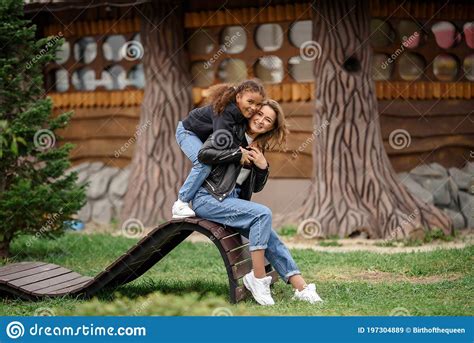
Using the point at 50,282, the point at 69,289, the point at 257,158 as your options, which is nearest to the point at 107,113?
the point at 50,282

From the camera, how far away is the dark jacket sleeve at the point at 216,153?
6457mm

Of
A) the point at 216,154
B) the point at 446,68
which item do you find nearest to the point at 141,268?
the point at 216,154

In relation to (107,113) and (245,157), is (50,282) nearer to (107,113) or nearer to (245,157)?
(245,157)

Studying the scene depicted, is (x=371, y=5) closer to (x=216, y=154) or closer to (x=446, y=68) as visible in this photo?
(x=446, y=68)

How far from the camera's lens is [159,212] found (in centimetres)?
1150

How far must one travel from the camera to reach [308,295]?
6469 millimetres

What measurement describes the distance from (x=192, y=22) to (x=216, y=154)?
5780 millimetres

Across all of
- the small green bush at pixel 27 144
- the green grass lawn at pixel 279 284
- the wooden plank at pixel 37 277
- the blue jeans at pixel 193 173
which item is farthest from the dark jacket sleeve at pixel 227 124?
the small green bush at pixel 27 144

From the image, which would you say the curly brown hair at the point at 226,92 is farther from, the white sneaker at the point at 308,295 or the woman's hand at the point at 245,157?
the white sneaker at the point at 308,295

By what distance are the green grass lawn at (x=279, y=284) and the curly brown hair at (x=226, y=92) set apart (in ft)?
4.96

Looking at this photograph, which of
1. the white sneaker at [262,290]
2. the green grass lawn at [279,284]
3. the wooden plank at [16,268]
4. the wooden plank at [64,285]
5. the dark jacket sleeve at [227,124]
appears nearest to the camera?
the green grass lawn at [279,284]

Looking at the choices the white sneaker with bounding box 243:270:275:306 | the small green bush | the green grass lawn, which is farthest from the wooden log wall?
the white sneaker with bounding box 243:270:275:306

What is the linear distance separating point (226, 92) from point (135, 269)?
1.72m

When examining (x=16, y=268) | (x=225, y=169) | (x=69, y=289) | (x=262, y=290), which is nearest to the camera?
(x=262, y=290)
